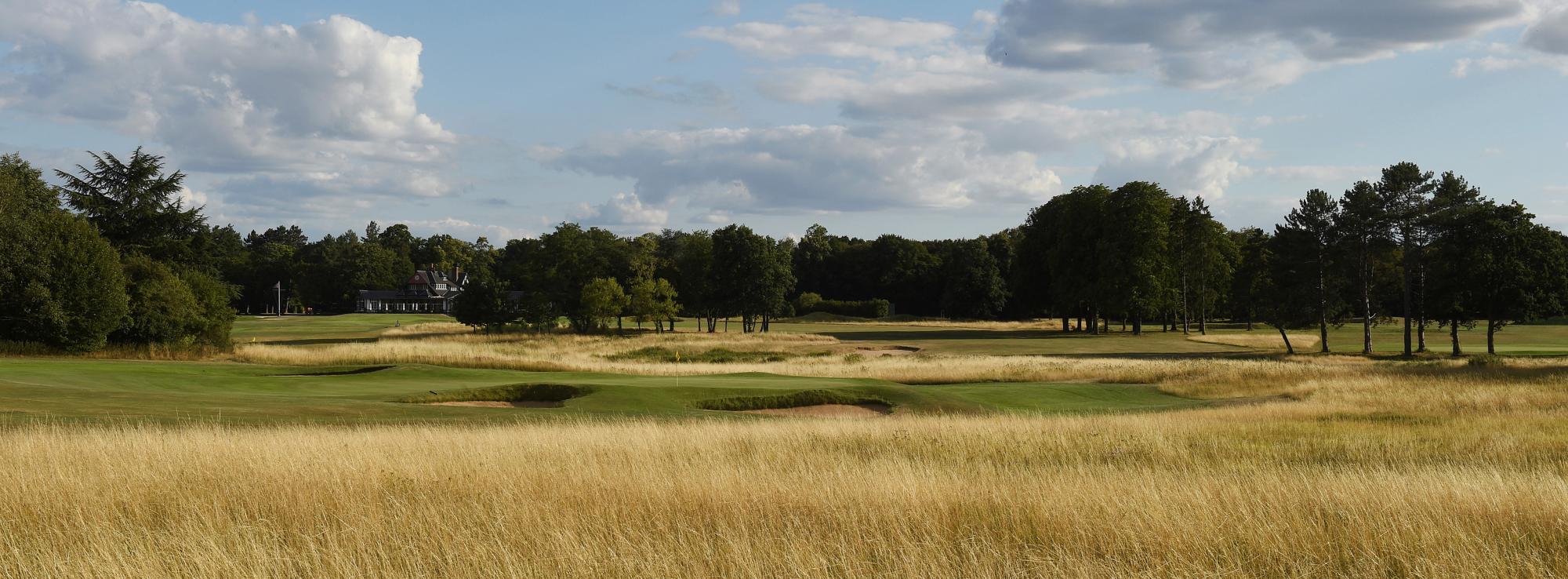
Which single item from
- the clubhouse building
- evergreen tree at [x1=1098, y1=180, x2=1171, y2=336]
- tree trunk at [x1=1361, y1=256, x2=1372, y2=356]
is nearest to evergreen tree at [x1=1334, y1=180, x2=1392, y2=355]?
tree trunk at [x1=1361, y1=256, x2=1372, y2=356]

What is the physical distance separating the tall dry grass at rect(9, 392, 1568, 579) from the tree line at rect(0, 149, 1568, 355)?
35.5 m

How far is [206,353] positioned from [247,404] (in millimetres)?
29299

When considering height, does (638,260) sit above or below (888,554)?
above

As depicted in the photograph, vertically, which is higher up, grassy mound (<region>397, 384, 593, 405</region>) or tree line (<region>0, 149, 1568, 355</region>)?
tree line (<region>0, 149, 1568, 355</region>)

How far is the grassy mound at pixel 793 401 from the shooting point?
25.2m

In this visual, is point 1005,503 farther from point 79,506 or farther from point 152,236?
point 152,236

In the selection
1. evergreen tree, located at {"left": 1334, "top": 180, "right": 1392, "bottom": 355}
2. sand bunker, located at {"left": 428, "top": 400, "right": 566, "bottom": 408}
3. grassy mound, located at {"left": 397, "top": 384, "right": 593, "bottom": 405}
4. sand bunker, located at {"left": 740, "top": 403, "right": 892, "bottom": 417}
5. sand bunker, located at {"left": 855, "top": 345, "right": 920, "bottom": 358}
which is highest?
evergreen tree, located at {"left": 1334, "top": 180, "right": 1392, "bottom": 355}

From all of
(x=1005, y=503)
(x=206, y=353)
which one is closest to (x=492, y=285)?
(x=206, y=353)

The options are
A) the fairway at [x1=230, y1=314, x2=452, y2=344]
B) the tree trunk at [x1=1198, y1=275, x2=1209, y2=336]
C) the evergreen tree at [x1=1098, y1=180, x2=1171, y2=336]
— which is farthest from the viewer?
the tree trunk at [x1=1198, y1=275, x2=1209, y2=336]

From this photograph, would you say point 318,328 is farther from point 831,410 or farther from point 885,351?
point 831,410

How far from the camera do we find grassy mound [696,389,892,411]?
2519cm

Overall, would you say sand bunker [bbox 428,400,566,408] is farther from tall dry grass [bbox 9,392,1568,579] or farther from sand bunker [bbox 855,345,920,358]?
sand bunker [bbox 855,345,920,358]

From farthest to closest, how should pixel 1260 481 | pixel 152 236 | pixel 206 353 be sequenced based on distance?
pixel 152 236 → pixel 206 353 → pixel 1260 481

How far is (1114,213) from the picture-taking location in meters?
80.6
